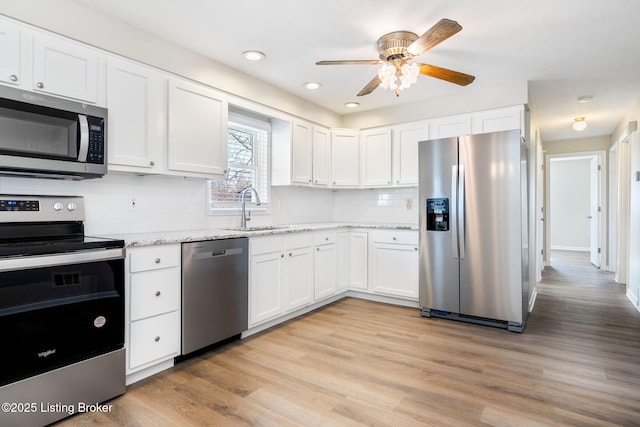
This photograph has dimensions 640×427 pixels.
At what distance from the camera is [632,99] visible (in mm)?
4230

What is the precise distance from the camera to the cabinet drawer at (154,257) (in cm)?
218

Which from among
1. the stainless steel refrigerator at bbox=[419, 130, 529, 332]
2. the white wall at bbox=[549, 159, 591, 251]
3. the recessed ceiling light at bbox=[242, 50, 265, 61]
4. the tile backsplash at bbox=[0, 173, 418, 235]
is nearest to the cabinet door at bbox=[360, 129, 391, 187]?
the tile backsplash at bbox=[0, 173, 418, 235]

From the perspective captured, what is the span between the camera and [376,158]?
4539 millimetres

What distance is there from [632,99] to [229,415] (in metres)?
5.42

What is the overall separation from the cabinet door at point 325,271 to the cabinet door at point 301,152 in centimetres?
85

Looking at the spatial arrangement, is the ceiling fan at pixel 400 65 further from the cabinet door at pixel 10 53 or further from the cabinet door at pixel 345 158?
the cabinet door at pixel 345 158

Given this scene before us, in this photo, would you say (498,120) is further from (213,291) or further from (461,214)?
(213,291)

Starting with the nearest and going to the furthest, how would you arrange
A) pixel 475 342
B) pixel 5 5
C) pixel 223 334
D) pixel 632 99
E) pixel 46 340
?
pixel 46 340, pixel 5 5, pixel 223 334, pixel 475 342, pixel 632 99

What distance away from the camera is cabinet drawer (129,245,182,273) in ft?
7.15

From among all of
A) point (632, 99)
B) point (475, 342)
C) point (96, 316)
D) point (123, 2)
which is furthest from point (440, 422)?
point (632, 99)

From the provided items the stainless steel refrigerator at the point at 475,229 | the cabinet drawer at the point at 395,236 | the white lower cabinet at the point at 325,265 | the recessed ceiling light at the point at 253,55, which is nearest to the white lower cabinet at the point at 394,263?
the cabinet drawer at the point at 395,236

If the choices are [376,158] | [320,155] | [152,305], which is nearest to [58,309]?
[152,305]

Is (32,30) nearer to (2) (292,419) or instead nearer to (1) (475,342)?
(2) (292,419)

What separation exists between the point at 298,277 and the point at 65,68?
8.04 ft
